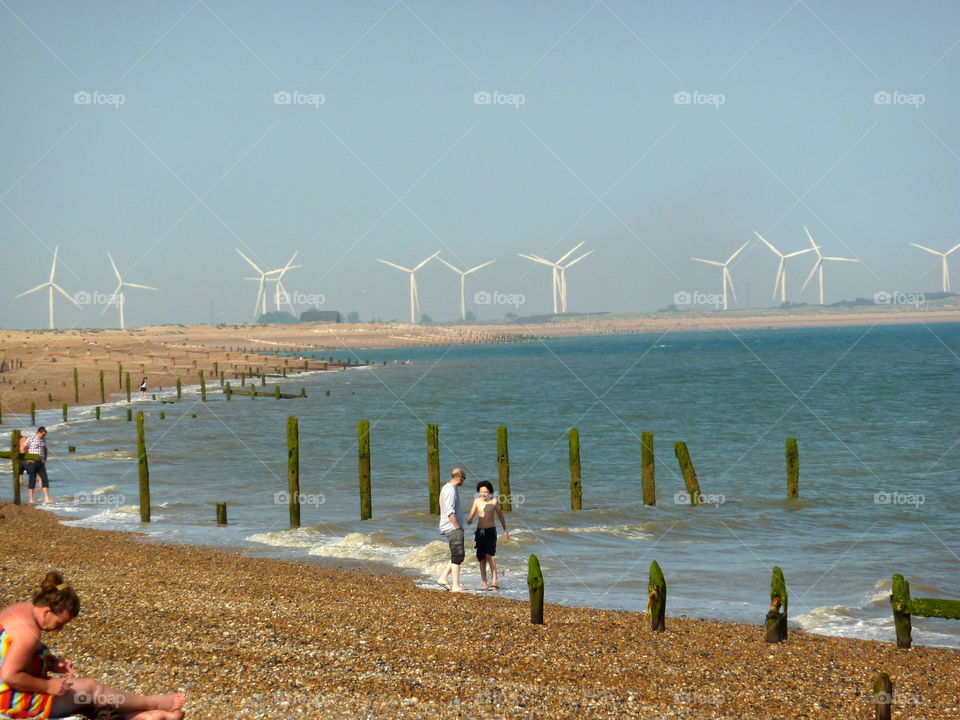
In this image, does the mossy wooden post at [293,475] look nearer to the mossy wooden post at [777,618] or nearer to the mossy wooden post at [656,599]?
the mossy wooden post at [656,599]

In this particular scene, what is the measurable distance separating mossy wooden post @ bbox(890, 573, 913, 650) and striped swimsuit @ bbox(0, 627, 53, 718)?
10.8 meters

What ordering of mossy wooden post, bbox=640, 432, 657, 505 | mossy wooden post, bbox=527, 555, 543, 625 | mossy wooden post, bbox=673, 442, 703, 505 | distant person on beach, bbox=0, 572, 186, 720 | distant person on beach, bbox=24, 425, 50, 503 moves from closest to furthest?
distant person on beach, bbox=0, 572, 186, 720 < mossy wooden post, bbox=527, 555, 543, 625 < distant person on beach, bbox=24, 425, 50, 503 < mossy wooden post, bbox=640, 432, 657, 505 < mossy wooden post, bbox=673, 442, 703, 505

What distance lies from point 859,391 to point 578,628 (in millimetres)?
67513

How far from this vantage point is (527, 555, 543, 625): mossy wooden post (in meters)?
13.3

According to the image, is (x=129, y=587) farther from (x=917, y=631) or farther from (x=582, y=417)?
(x=582, y=417)

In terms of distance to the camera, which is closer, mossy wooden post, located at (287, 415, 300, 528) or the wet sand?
the wet sand

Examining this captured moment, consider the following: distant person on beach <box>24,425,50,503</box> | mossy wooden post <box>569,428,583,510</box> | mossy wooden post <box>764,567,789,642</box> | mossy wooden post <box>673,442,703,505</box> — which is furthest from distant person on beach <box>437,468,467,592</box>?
distant person on beach <box>24,425,50,503</box>

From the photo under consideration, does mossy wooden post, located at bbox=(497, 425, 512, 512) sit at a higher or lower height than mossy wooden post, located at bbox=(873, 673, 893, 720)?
higher

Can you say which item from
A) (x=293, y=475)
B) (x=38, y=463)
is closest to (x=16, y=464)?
(x=38, y=463)

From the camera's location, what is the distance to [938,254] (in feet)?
461

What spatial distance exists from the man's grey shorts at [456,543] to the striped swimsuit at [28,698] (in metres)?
9.45

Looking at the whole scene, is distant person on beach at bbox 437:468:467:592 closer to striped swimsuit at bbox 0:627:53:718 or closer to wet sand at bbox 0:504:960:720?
wet sand at bbox 0:504:960:720

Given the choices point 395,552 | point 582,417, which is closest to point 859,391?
point 582,417

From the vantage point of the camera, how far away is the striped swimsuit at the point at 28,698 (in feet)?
25.0
